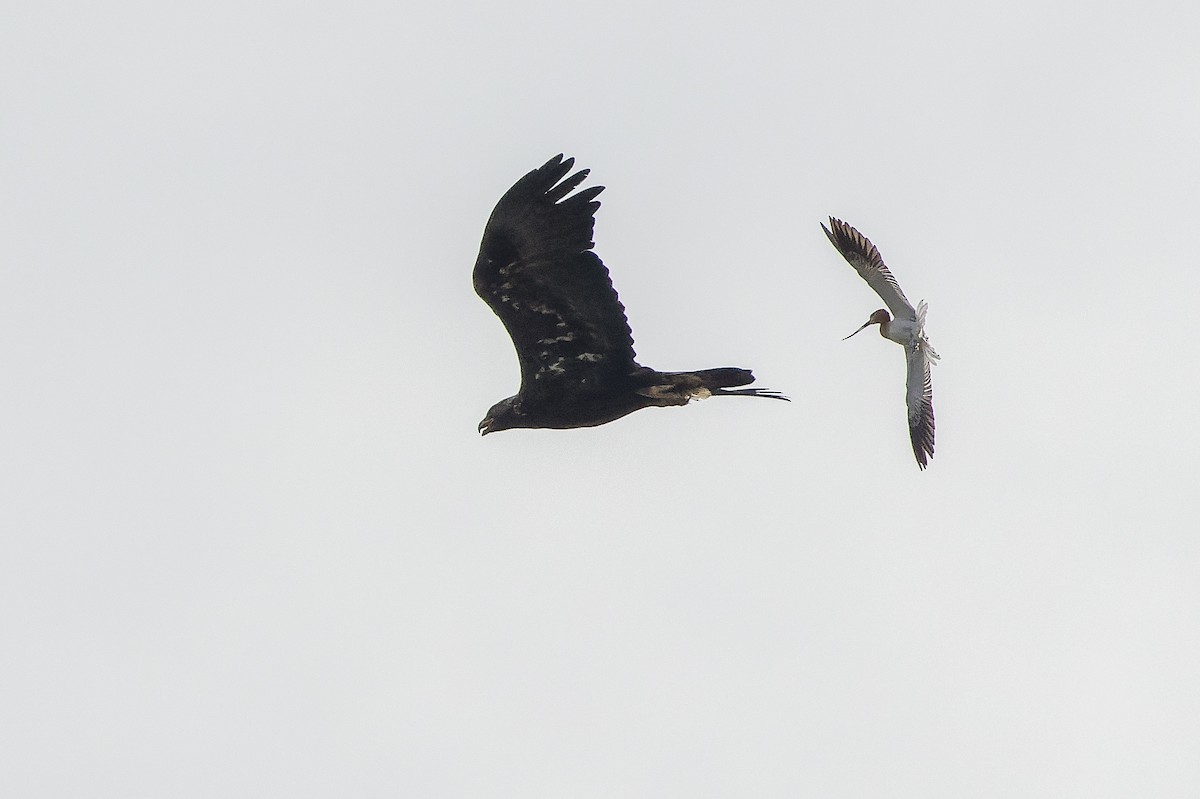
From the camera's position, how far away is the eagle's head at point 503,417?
15750 mm

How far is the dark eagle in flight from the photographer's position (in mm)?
14523

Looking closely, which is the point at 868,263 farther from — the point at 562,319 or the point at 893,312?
the point at 562,319

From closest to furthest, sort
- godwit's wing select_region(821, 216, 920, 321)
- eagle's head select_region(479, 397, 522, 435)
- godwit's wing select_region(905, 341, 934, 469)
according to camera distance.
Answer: eagle's head select_region(479, 397, 522, 435), godwit's wing select_region(821, 216, 920, 321), godwit's wing select_region(905, 341, 934, 469)

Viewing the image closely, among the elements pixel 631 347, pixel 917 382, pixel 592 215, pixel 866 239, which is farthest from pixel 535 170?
pixel 917 382

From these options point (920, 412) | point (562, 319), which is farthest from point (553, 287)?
point (920, 412)

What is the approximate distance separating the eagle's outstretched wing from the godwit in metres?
5.00

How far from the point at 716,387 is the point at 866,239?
17.7 feet

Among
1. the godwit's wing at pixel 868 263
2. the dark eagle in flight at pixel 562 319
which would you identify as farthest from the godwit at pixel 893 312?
the dark eagle in flight at pixel 562 319

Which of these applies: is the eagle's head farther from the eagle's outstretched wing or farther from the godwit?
the godwit

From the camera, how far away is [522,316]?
15188mm

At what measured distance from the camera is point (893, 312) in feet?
65.6

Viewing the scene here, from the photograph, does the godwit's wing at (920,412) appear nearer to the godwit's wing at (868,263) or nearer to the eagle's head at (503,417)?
the godwit's wing at (868,263)

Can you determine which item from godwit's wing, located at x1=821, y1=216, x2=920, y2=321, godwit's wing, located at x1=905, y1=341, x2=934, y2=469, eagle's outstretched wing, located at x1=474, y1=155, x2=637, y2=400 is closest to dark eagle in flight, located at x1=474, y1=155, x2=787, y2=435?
eagle's outstretched wing, located at x1=474, y1=155, x2=637, y2=400

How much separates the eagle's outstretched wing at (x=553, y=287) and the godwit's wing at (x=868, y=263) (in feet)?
16.3
